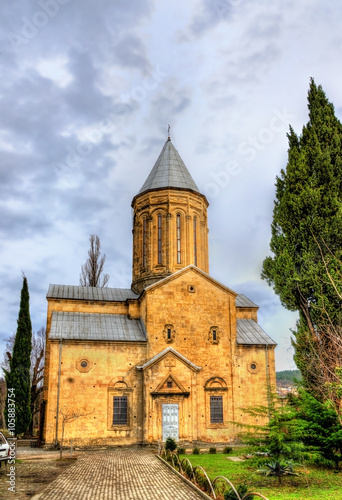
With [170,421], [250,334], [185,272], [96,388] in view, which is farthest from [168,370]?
[250,334]

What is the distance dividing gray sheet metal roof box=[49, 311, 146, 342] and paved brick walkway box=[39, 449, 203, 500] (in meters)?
6.81

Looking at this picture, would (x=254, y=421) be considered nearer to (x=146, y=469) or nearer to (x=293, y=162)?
(x=146, y=469)

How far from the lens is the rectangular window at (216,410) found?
23.1 metres

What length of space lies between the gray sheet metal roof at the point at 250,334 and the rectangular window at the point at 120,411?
7.11 m

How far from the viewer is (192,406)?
2239 centimetres

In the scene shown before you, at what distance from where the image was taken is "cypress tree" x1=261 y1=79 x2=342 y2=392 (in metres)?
19.1

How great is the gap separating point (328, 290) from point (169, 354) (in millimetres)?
8685

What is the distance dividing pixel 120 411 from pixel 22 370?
821 cm

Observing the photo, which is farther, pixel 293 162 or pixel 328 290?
pixel 293 162

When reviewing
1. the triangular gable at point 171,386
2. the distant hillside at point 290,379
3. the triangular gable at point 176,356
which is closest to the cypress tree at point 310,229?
the distant hillside at point 290,379

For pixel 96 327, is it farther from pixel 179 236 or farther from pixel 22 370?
pixel 179 236

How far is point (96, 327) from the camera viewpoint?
24.2 m

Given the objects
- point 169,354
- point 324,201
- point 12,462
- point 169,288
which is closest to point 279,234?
point 324,201

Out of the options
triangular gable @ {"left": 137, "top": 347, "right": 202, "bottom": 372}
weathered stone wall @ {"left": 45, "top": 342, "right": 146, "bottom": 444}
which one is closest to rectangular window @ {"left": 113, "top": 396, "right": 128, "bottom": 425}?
weathered stone wall @ {"left": 45, "top": 342, "right": 146, "bottom": 444}
